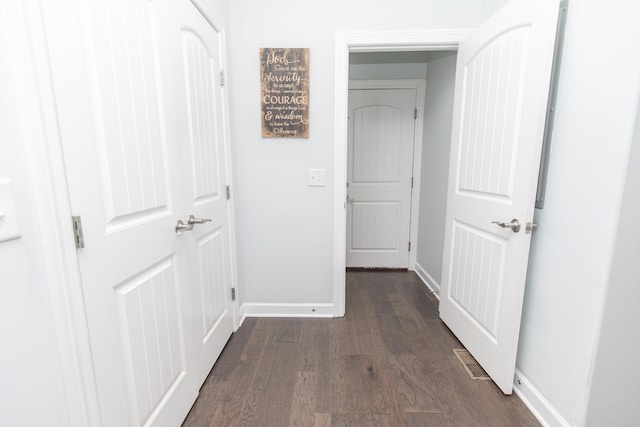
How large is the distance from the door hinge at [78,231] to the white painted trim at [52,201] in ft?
0.05

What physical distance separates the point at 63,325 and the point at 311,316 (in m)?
1.70

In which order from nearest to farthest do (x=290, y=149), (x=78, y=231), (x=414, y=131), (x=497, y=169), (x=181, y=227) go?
1. (x=78, y=231)
2. (x=181, y=227)
3. (x=497, y=169)
4. (x=290, y=149)
5. (x=414, y=131)

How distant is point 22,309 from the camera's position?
68cm

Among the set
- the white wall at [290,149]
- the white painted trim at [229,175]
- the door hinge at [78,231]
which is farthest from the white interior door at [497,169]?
the door hinge at [78,231]

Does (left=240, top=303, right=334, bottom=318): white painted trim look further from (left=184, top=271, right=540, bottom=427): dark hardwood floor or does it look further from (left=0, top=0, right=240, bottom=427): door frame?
(left=0, top=0, right=240, bottom=427): door frame

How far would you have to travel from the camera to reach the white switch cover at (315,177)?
6.87ft

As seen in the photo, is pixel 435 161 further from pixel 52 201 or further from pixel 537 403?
pixel 52 201

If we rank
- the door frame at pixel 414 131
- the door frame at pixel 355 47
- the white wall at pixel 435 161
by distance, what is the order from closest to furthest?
the door frame at pixel 355 47 < the white wall at pixel 435 161 < the door frame at pixel 414 131

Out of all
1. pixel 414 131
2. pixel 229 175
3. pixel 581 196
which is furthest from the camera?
pixel 414 131

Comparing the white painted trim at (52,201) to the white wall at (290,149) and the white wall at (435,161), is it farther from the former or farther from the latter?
the white wall at (435,161)

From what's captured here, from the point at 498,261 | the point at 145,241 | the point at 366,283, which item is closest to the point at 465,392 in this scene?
the point at 498,261

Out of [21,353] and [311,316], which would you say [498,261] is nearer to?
[311,316]

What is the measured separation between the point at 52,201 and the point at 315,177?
5.00ft

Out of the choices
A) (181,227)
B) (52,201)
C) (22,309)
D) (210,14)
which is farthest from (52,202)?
(210,14)
